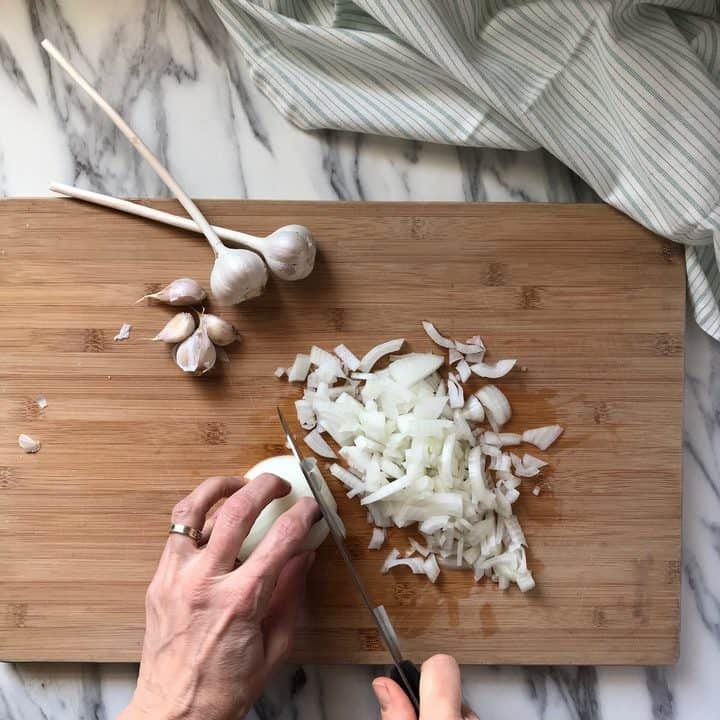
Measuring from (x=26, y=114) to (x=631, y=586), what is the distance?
4.63 ft

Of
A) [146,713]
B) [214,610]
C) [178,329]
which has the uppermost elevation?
[178,329]

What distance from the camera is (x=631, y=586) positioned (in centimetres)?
134

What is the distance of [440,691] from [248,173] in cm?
94

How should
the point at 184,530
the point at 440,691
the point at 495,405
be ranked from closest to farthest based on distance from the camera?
1. the point at 440,691
2. the point at 184,530
3. the point at 495,405

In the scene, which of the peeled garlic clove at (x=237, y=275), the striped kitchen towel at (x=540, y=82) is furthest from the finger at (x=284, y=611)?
the striped kitchen towel at (x=540, y=82)

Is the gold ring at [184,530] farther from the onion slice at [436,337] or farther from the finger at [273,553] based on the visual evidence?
the onion slice at [436,337]

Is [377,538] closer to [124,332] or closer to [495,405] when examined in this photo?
[495,405]

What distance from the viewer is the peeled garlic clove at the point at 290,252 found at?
49.7 inches

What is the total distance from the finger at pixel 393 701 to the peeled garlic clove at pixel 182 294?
2.30ft

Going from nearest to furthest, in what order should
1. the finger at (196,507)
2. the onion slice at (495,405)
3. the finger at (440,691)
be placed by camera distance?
the finger at (440,691)
the finger at (196,507)
the onion slice at (495,405)

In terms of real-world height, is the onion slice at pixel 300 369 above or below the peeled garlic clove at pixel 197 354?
below

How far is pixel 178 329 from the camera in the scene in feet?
4.30

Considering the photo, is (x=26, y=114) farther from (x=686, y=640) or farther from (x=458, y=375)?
(x=686, y=640)

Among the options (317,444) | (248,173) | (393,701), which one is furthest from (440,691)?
(248,173)
